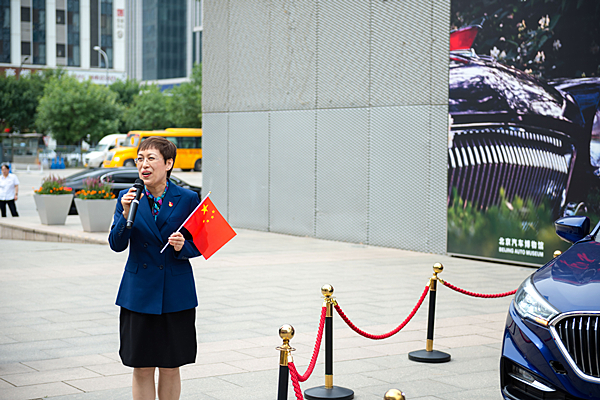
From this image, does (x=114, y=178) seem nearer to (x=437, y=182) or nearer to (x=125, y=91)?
(x=437, y=182)

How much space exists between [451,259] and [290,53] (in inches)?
264

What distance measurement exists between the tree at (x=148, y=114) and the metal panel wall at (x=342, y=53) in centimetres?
5243

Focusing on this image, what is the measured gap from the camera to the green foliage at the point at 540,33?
12.0 m

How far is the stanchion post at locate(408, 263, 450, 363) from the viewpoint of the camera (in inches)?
262

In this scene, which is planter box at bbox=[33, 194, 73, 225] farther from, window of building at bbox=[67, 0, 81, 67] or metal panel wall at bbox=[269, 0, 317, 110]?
window of building at bbox=[67, 0, 81, 67]

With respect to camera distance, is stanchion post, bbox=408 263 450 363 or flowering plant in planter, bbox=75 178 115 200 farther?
flowering plant in planter, bbox=75 178 115 200

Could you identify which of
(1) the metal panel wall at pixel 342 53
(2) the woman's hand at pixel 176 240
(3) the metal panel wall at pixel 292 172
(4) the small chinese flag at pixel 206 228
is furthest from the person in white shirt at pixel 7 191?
(2) the woman's hand at pixel 176 240

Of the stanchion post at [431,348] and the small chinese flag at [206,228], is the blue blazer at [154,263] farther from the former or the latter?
the stanchion post at [431,348]

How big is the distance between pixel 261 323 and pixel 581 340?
452 centimetres

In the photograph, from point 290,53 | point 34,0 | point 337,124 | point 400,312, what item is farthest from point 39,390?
point 34,0

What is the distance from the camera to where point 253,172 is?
61.8ft

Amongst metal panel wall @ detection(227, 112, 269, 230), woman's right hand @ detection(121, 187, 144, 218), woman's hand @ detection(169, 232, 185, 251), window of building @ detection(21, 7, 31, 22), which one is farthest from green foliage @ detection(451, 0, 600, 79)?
window of building @ detection(21, 7, 31, 22)

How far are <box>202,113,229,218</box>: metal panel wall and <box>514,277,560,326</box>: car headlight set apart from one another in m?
15.1

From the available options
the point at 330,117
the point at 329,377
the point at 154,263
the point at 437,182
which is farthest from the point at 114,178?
the point at 154,263
